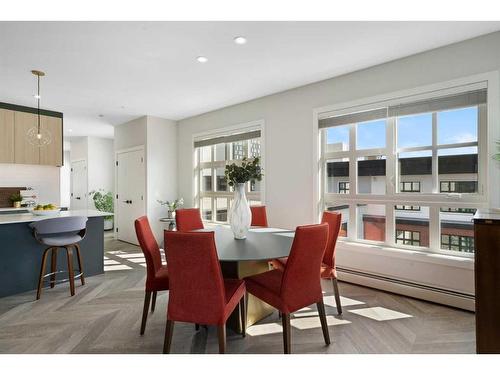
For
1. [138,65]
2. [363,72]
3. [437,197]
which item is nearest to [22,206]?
[138,65]

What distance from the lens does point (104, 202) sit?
25.2 ft

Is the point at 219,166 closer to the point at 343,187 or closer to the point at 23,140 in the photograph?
the point at 343,187

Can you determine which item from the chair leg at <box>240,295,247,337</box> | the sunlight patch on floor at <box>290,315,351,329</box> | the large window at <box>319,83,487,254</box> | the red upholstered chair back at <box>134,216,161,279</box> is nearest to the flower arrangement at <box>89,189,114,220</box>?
the red upholstered chair back at <box>134,216,161,279</box>

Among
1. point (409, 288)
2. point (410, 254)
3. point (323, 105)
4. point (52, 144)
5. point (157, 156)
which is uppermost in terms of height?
point (323, 105)

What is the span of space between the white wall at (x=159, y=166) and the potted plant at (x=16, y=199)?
2.12 m

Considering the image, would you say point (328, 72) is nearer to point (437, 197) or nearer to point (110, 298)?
point (437, 197)

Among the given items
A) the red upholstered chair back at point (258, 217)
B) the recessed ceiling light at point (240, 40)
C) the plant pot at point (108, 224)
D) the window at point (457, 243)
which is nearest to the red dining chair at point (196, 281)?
the red upholstered chair back at point (258, 217)

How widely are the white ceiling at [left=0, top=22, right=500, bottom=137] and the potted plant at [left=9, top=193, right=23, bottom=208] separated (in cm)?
165

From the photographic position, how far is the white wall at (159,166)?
561 cm

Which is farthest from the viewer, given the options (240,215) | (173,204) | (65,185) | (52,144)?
(65,185)

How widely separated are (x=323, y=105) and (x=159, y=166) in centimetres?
347

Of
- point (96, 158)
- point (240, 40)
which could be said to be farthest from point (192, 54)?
point (96, 158)

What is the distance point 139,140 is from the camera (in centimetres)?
580
